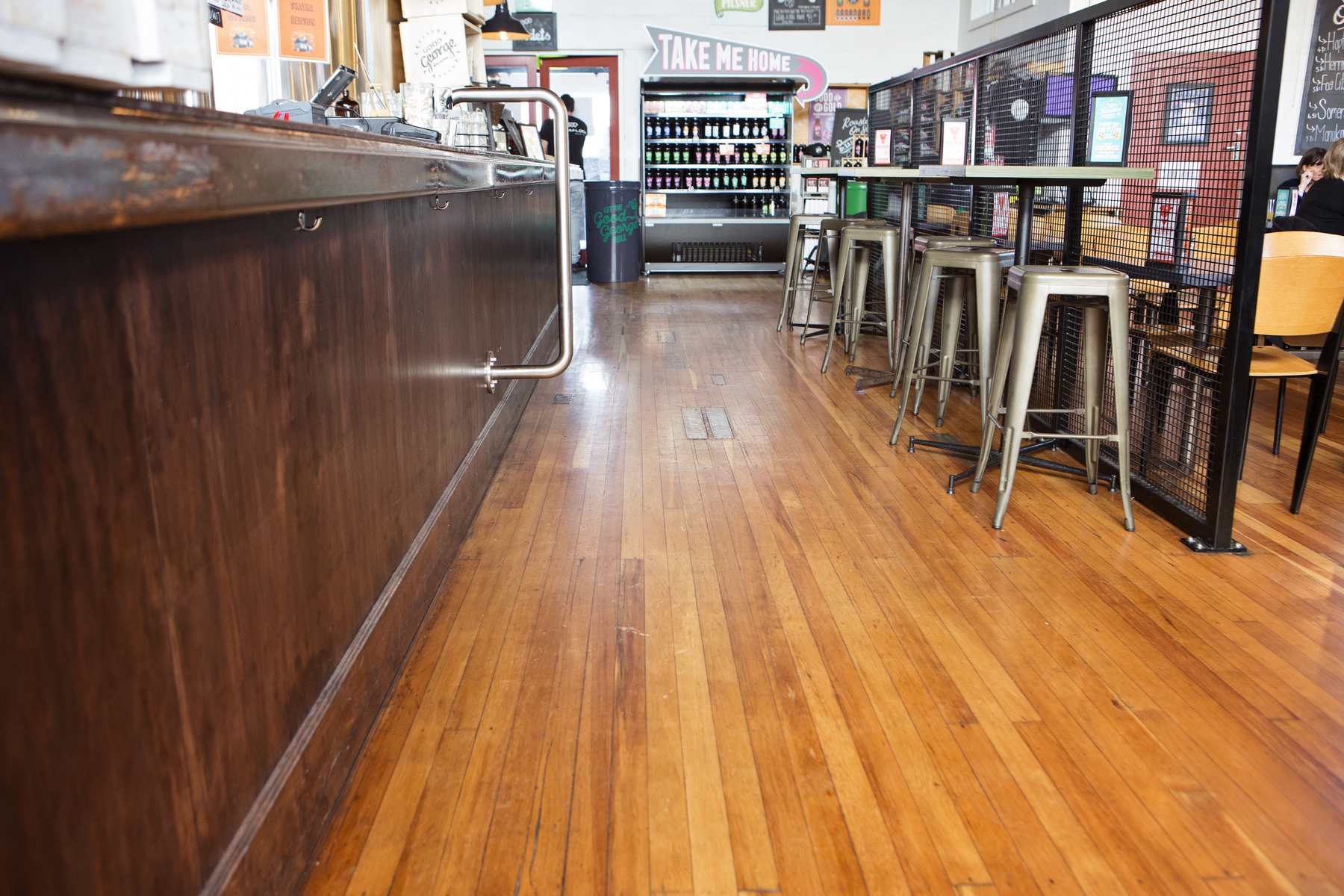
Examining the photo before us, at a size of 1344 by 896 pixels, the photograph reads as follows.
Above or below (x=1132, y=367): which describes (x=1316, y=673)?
below

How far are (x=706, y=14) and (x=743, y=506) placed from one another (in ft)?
27.0

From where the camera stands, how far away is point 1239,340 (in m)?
2.68

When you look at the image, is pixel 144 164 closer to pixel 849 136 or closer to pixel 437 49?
pixel 437 49

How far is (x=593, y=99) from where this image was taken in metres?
10.3

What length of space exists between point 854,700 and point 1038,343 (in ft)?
4.83

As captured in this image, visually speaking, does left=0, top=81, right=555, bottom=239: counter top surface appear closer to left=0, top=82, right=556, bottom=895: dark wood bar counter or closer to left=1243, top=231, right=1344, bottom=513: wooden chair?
left=0, top=82, right=556, bottom=895: dark wood bar counter

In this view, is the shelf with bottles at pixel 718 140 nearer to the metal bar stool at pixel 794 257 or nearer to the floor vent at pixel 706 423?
the metal bar stool at pixel 794 257

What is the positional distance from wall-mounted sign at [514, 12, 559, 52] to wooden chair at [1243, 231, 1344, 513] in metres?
8.36

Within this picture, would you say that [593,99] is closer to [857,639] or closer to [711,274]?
[711,274]

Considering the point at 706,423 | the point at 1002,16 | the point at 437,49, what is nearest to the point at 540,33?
the point at 1002,16

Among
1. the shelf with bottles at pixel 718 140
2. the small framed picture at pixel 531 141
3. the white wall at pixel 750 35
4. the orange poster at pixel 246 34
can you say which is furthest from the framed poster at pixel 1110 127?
the white wall at pixel 750 35

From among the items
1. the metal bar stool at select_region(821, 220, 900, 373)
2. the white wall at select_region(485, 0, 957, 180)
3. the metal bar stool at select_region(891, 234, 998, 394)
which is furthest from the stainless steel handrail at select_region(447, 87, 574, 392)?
the white wall at select_region(485, 0, 957, 180)

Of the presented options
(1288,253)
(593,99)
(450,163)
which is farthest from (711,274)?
(450,163)

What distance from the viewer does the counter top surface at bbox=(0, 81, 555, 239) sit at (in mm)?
646
